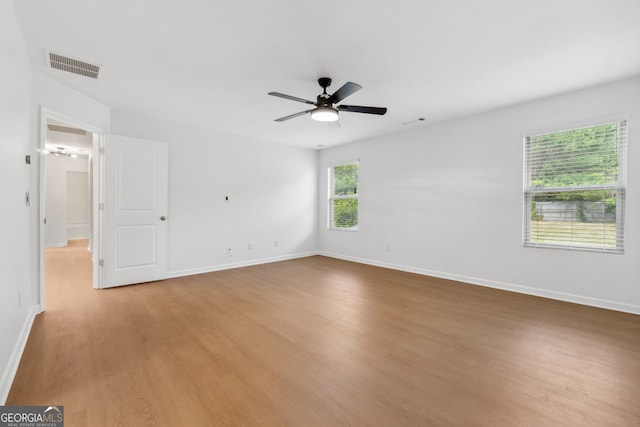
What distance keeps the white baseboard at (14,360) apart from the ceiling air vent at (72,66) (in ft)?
8.16

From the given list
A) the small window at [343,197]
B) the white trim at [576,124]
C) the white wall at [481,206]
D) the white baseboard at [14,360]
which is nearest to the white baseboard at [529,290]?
the white wall at [481,206]

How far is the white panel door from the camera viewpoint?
3977 millimetres

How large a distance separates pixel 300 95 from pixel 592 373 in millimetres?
3746

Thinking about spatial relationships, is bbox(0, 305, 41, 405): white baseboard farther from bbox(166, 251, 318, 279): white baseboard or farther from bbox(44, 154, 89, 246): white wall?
bbox(44, 154, 89, 246): white wall

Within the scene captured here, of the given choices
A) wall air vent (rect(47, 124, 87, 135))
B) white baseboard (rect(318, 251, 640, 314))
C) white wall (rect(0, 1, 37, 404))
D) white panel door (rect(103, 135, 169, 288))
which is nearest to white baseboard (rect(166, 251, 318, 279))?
white panel door (rect(103, 135, 169, 288))

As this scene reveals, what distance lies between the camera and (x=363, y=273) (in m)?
5.02

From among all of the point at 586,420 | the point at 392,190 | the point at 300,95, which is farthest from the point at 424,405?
the point at 392,190

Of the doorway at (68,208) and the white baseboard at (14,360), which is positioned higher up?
the doorway at (68,208)

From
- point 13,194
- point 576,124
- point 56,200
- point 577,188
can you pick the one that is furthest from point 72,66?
point 56,200

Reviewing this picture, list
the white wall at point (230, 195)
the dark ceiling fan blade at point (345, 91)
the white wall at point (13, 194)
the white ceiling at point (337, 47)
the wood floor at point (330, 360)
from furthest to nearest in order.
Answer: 1. the white wall at point (230, 195)
2. the dark ceiling fan blade at point (345, 91)
3. the white ceiling at point (337, 47)
4. the white wall at point (13, 194)
5. the wood floor at point (330, 360)

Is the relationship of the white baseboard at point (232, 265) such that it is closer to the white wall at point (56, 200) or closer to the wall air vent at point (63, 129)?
the wall air vent at point (63, 129)

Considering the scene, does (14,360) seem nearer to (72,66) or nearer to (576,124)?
(72,66)

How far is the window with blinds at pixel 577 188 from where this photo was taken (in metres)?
3.24

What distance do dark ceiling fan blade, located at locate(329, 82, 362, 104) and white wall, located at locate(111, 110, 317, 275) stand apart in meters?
2.99
